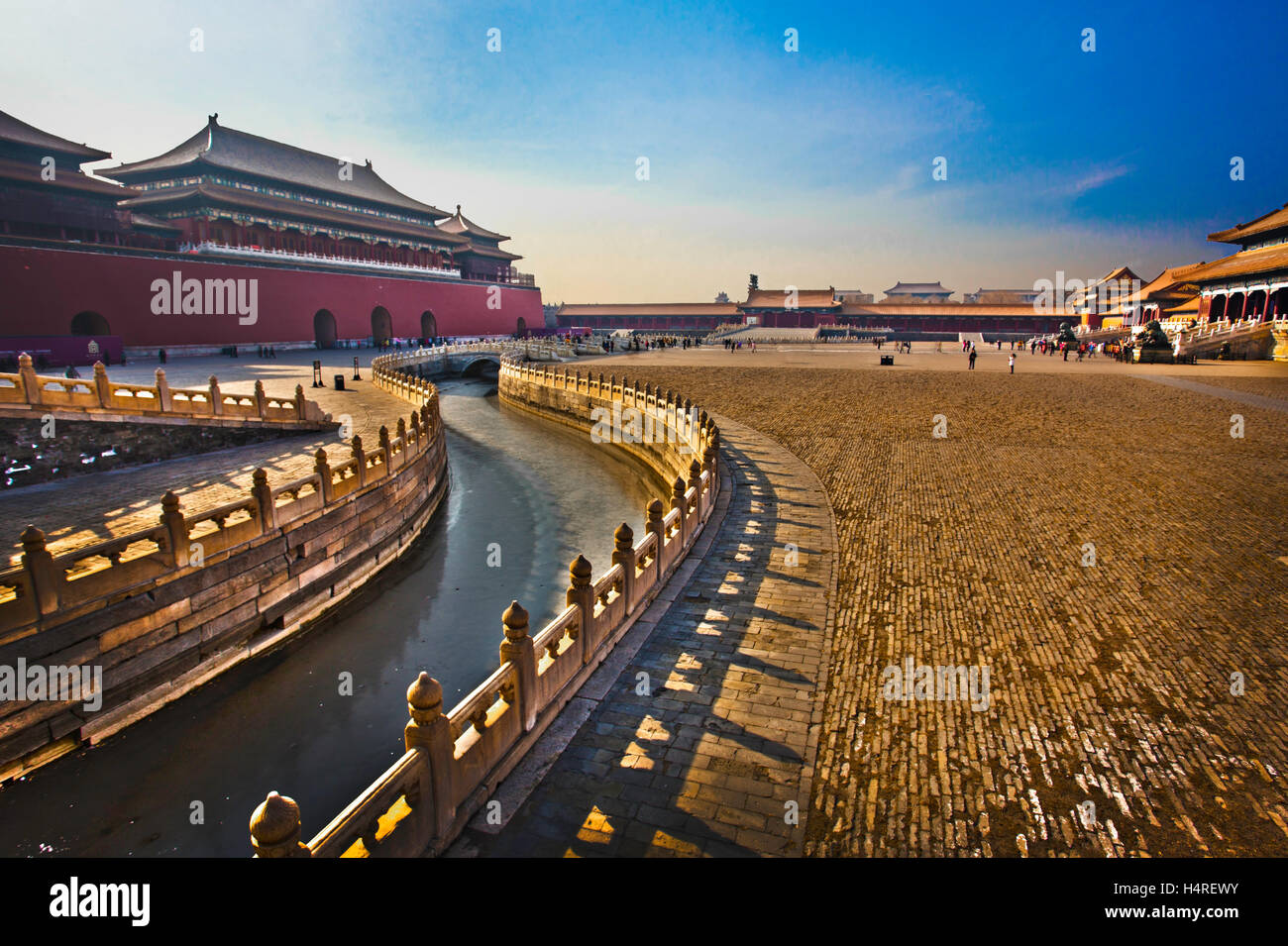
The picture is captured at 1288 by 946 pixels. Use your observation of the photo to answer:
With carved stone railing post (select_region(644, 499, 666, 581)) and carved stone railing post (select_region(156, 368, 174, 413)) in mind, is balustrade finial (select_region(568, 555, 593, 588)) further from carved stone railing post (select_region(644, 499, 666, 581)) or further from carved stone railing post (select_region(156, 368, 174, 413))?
carved stone railing post (select_region(156, 368, 174, 413))

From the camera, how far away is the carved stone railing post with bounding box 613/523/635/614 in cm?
630

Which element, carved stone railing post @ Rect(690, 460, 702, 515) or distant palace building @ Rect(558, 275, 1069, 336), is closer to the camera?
carved stone railing post @ Rect(690, 460, 702, 515)

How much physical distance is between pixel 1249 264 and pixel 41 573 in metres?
50.0

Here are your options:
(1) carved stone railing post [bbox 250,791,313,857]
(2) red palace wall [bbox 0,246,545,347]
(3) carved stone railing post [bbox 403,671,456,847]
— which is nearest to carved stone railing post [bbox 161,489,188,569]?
(3) carved stone railing post [bbox 403,671,456,847]

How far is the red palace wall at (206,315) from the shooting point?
24.4 metres

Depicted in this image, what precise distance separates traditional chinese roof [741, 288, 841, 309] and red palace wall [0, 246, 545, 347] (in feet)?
104

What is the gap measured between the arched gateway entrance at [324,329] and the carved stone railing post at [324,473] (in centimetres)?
3260

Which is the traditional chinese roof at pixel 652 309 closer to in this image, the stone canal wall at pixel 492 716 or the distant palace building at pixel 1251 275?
the distant palace building at pixel 1251 275

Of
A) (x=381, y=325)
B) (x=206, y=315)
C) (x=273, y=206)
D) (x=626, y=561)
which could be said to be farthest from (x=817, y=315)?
(x=626, y=561)

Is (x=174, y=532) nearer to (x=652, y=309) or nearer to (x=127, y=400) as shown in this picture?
(x=127, y=400)

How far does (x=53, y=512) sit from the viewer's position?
10.1m

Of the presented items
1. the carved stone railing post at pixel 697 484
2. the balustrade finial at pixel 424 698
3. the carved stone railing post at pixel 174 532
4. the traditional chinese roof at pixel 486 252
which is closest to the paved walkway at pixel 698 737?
the balustrade finial at pixel 424 698

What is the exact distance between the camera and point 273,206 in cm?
3572
